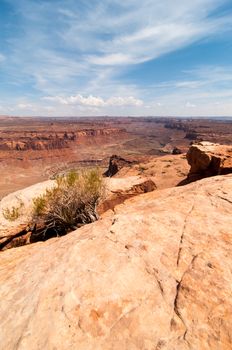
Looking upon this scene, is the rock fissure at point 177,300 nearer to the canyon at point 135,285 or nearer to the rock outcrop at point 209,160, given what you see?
the canyon at point 135,285

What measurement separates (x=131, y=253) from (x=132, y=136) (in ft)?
500

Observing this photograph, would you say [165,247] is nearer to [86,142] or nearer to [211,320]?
[211,320]

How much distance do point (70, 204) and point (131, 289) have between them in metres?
5.48

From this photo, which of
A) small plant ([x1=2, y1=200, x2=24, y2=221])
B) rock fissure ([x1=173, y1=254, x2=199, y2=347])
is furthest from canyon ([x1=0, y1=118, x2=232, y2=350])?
small plant ([x1=2, y1=200, x2=24, y2=221])

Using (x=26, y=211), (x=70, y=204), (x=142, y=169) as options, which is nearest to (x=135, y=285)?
(x=70, y=204)

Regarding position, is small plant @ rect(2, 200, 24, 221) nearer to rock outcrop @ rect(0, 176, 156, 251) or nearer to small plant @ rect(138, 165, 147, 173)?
rock outcrop @ rect(0, 176, 156, 251)

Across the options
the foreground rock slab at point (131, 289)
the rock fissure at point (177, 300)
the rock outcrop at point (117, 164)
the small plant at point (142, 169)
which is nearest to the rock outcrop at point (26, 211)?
the foreground rock slab at point (131, 289)

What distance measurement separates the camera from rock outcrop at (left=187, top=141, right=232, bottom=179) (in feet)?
40.4

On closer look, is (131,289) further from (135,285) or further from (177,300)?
(177,300)

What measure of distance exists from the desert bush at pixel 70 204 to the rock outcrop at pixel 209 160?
6436 millimetres

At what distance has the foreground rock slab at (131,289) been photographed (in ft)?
10.4

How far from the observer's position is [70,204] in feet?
29.2

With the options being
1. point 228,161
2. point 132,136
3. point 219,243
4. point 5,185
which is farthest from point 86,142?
point 219,243

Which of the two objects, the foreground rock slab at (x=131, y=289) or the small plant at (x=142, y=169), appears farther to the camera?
the small plant at (x=142, y=169)
